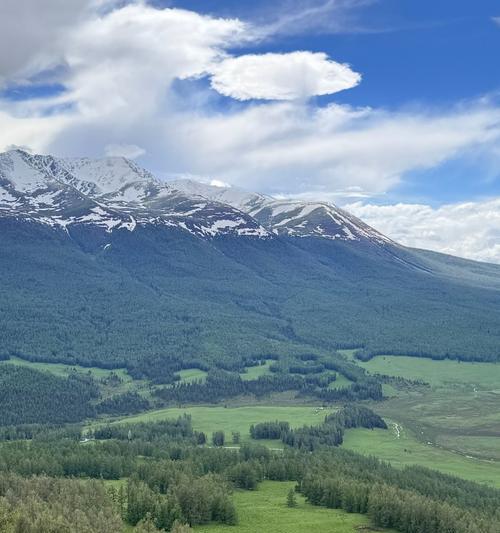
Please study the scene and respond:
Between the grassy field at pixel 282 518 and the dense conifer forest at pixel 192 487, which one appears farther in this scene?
the grassy field at pixel 282 518

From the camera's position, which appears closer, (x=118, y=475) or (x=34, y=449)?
(x=118, y=475)

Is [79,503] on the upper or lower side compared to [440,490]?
upper

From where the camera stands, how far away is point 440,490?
166 meters

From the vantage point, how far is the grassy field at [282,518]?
400 ft

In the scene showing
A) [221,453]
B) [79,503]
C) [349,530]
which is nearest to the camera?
[79,503]

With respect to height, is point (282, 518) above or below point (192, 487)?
below

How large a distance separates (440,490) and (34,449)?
9047 centimetres

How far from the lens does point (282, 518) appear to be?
12769cm

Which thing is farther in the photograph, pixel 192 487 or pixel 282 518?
pixel 282 518

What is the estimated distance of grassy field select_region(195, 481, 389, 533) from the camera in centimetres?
12200

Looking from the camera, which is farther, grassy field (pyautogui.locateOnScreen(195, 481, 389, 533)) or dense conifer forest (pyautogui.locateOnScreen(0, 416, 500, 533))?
grassy field (pyautogui.locateOnScreen(195, 481, 389, 533))

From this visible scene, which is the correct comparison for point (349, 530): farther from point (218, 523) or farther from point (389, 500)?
point (218, 523)

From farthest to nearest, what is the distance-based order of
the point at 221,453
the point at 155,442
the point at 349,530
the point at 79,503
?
the point at 155,442, the point at 221,453, the point at 349,530, the point at 79,503

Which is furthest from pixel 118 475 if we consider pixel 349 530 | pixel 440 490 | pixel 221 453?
pixel 440 490
